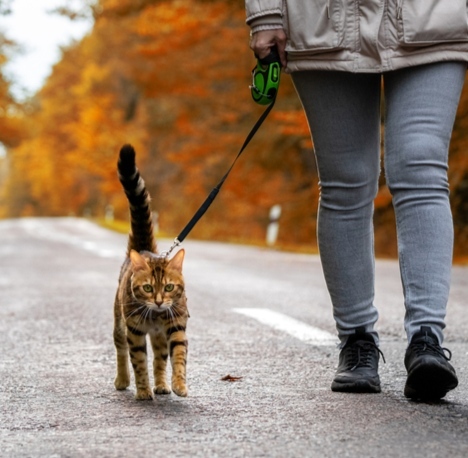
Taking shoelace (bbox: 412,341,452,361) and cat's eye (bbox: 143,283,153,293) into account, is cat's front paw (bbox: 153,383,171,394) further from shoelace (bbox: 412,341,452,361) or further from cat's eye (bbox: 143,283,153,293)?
shoelace (bbox: 412,341,452,361)

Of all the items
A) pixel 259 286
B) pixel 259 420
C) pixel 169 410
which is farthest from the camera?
pixel 259 286

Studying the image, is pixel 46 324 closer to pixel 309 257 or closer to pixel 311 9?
pixel 311 9

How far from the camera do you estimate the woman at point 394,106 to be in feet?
11.5

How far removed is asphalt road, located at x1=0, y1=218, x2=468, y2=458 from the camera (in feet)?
9.03

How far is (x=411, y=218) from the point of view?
3.61 meters

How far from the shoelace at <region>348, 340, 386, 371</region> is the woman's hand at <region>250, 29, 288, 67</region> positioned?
0.99 meters

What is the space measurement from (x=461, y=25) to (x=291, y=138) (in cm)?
1612

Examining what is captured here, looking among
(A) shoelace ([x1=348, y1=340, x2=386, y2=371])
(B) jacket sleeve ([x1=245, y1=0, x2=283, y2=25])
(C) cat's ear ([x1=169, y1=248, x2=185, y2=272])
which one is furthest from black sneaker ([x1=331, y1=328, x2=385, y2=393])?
(B) jacket sleeve ([x1=245, y1=0, x2=283, y2=25])

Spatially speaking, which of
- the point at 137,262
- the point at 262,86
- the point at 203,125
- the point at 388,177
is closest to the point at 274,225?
the point at 203,125

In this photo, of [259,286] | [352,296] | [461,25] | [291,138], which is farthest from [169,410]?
[291,138]

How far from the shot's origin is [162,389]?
3.75 meters

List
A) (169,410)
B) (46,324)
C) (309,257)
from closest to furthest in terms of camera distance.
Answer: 1. (169,410)
2. (46,324)
3. (309,257)

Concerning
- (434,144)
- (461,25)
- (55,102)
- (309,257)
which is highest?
(55,102)

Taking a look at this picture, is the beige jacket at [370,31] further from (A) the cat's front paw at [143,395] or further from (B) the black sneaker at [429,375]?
(A) the cat's front paw at [143,395]
